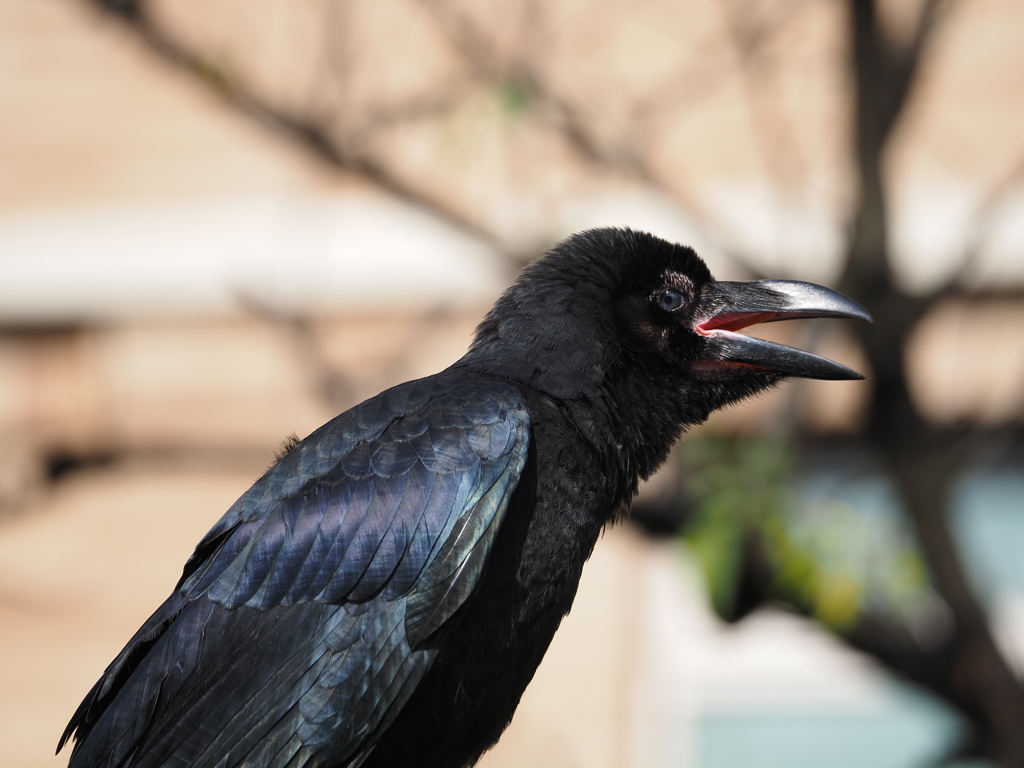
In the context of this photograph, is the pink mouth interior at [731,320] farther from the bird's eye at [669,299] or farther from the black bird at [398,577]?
the black bird at [398,577]

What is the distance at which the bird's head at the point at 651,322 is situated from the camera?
2537 millimetres

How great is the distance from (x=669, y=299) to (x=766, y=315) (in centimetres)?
28

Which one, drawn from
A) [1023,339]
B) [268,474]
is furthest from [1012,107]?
[268,474]

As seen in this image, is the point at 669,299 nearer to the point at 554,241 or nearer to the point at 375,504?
the point at 375,504

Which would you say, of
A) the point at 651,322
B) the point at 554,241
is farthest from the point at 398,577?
the point at 554,241

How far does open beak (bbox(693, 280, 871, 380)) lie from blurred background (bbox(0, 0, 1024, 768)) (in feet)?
6.05

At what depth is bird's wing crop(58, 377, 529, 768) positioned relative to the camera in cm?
204

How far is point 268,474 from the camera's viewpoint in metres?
2.42

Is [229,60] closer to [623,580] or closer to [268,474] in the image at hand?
[268,474]

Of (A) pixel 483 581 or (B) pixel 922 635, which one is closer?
(A) pixel 483 581

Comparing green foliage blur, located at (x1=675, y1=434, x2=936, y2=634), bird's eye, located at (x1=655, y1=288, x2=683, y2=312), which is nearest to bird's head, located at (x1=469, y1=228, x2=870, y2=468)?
bird's eye, located at (x1=655, y1=288, x2=683, y2=312)

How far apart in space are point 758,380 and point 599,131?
3.69m

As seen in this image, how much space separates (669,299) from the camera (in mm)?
2656

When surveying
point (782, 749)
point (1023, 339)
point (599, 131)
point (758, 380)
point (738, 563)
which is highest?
point (1023, 339)
